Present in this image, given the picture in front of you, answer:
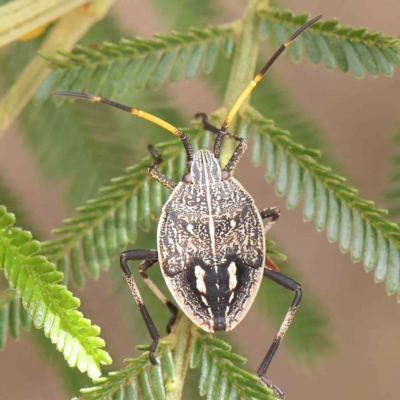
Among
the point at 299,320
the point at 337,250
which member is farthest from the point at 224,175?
the point at 337,250

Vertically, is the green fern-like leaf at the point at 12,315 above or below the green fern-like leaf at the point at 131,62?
below

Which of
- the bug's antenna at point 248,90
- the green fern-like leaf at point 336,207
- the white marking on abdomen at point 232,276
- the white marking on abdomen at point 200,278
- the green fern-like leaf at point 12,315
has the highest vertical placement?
the bug's antenna at point 248,90

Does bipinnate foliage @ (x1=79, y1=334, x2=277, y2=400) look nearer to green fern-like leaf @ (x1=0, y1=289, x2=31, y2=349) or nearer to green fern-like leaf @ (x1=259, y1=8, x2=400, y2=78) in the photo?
green fern-like leaf @ (x1=0, y1=289, x2=31, y2=349)

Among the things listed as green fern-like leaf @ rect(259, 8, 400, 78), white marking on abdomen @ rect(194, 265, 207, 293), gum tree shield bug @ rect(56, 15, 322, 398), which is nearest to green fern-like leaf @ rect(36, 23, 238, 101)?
gum tree shield bug @ rect(56, 15, 322, 398)

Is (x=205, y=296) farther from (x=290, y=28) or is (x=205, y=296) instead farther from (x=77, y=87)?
(x=290, y=28)

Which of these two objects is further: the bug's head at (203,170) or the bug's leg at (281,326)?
the bug's head at (203,170)

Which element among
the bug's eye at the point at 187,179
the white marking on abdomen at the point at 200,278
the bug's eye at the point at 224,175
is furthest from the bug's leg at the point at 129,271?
the bug's eye at the point at 224,175

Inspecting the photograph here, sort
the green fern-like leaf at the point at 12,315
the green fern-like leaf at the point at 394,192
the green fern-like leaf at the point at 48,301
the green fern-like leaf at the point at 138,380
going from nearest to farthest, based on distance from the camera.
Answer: the green fern-like leaf at the point at 48,301
the green fern-like leaf at the point at 138,380
the green fern-like leaf at the point at 12,315
the green fern-like leaf at the point at 394,192

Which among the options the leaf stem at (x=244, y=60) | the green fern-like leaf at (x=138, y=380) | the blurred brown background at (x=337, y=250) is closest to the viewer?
the green fern-like leaf at (x=138, y=380)

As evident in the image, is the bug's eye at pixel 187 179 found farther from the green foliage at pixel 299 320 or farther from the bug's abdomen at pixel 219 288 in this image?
the green foliage at pixel 299 320
